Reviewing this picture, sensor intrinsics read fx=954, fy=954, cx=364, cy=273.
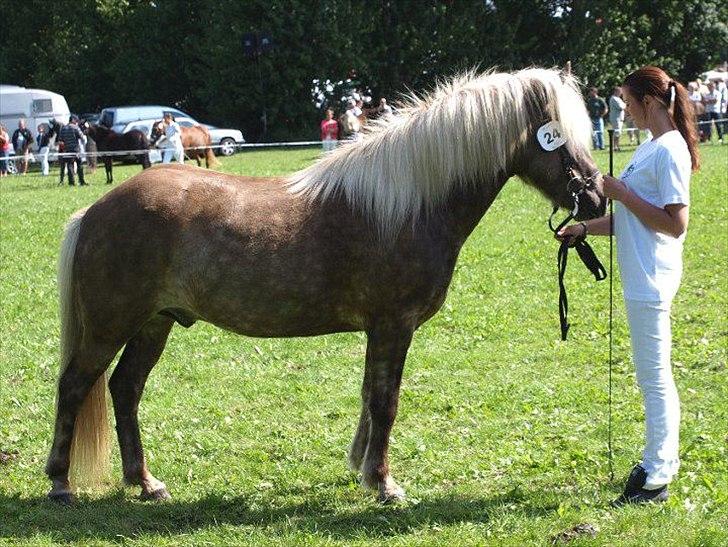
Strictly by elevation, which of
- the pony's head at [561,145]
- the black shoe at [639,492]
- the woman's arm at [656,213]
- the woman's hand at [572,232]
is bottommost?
→ the black shoe at [639,492]

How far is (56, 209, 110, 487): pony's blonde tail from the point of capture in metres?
5.80

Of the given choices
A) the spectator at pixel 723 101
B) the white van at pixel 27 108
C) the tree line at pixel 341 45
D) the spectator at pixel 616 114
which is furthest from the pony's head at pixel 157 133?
the spectator at pixel 723 101

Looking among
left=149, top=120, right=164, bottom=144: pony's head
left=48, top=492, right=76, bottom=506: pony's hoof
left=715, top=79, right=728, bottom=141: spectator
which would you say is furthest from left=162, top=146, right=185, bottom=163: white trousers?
left=48, top=492, right=76, bottom=506: pony's hoof

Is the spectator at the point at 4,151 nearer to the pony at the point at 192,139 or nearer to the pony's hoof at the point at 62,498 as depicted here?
the pony at the point at 192,139

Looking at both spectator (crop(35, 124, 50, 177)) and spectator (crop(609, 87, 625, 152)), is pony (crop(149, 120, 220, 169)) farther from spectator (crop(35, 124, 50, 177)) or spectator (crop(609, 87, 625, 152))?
spectator (crop(609, 87, 625, 152))

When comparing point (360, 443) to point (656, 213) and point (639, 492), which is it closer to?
point (639, 492)

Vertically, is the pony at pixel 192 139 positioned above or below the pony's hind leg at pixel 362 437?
above

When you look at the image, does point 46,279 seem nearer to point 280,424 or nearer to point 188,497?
point 280,424

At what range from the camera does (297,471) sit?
20.4 ft

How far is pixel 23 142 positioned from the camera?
35.1 metres

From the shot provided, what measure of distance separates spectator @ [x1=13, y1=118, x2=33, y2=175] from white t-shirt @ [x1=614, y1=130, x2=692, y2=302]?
30484 millimetres

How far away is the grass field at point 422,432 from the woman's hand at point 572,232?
4.87 ft

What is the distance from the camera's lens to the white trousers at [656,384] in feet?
16.7

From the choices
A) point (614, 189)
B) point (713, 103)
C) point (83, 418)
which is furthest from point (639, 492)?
point (713, 103)
